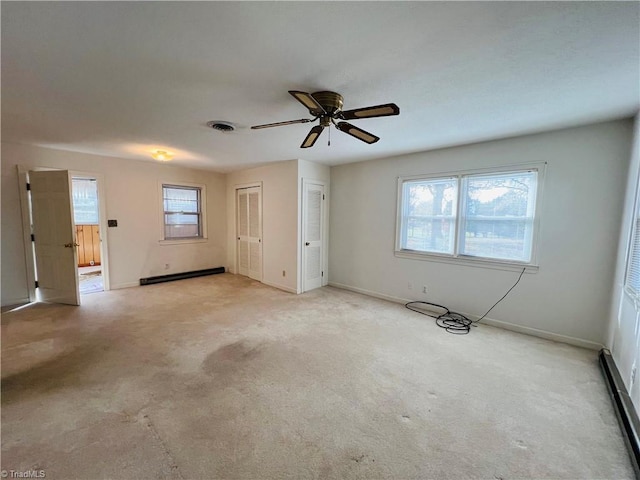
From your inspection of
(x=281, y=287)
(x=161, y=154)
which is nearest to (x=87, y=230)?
(x=161, y=154)

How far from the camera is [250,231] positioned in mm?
5719

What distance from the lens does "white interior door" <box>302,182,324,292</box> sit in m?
4.81

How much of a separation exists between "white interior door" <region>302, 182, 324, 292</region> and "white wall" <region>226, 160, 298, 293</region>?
21 centimetres

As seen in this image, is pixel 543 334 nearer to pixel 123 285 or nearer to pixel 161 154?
pixel 161 154

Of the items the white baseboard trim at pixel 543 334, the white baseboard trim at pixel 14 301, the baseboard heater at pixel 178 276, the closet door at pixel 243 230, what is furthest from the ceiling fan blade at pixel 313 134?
the white baseboard trim at pixel 14 301

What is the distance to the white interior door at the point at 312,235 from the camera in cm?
481

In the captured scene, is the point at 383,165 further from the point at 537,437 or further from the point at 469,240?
the point at 537,437

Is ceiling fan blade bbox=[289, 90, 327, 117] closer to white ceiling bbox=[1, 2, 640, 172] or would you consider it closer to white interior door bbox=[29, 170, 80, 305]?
white ceiling bbox=[1, 2, 640, 172]

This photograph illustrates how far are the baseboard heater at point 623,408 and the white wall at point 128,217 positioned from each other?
6434mm

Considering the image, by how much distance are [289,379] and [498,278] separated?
2.91 metres

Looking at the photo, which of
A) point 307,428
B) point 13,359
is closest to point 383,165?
point 307,428

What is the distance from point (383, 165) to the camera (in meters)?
4.46

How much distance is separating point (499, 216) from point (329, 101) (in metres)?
2.72

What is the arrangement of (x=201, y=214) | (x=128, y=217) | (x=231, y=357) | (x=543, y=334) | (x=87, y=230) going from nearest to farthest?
(x=231, y=357) < (x=543, y=334) < (x=128, y=217) < (x=201, y=214) < (x=87, y=230)
